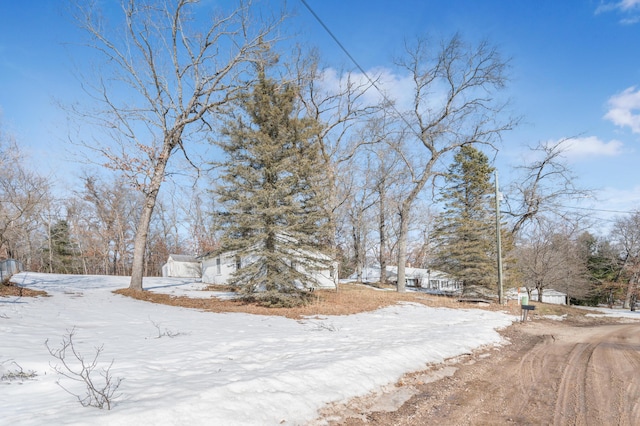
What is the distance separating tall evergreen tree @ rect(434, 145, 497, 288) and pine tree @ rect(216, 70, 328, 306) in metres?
11.7

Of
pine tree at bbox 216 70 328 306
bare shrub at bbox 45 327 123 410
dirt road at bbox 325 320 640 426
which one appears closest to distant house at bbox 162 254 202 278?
pine tree at bbox 216 70 328 306

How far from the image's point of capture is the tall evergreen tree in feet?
67.2

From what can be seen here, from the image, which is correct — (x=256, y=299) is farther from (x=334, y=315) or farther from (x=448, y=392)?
(x=448, y=392)

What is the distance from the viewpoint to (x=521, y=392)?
460 cm

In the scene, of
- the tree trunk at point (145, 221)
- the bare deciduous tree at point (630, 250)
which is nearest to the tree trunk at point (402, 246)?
the tree trunk at point (145, 221)

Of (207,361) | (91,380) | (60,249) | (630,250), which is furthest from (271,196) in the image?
(630,250)

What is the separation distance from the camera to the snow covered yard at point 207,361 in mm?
3111

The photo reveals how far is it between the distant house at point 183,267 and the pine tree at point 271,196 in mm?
24897

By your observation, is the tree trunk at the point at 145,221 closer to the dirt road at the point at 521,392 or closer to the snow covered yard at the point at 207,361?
the snow covered yard at the point at 207,361

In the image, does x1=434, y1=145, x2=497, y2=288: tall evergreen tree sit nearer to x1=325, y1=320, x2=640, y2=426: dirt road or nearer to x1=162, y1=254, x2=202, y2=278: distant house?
x1=325, y1=320, x2=640, y2=426: dirt road

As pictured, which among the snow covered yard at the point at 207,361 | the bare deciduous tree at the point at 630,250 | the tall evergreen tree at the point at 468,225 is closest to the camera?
the snow covered yard at the point at 207,361

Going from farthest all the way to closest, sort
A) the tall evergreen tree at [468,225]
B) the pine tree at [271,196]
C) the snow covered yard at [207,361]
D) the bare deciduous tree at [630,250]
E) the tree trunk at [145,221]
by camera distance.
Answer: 1. the bare deciduous tree at [630,250]
2. the tall evergreen tree at [468,225]
3. the tree trunk at [145,221]
4. the pine tree at [271,196]
5. the snow covered yard at [207,361]

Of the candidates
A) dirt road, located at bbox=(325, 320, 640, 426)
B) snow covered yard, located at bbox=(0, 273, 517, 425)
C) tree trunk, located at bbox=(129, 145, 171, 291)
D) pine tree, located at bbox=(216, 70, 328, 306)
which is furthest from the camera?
tree trunk, located at bbox=(129, 145, 171, 291)

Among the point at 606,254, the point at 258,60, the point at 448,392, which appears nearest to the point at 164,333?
the point at 448,392
